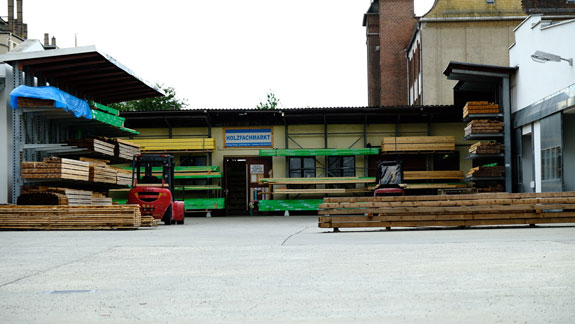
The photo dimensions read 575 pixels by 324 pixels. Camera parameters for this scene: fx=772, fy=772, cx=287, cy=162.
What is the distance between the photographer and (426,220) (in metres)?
17.8

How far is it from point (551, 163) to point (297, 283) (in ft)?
60.1

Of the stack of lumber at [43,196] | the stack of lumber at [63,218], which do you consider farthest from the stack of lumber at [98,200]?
the stack of lumber at [63,218]

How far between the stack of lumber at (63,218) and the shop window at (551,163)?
41.8 ft

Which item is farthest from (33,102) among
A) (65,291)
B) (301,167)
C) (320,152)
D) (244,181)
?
(244,181)

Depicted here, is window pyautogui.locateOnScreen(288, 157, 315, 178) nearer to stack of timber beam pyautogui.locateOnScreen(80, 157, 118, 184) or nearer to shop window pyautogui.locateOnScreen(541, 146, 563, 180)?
stack of timber beam pyautogui.locateOnScreen(80, 157, 118, 184)

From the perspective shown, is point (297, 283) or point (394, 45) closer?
point (297, 283)

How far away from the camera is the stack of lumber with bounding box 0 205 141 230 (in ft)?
65.4

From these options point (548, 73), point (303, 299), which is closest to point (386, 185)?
point (548, 73)

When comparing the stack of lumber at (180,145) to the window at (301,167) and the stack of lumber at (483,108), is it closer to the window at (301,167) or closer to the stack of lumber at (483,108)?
the window at (301,167)

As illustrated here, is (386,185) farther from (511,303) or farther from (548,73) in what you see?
(511,303)

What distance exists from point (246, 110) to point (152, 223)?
13.7 metres

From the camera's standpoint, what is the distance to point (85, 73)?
80.0 feet

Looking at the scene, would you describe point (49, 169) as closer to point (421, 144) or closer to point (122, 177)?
point (122, 177)

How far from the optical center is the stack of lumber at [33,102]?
2103cm
